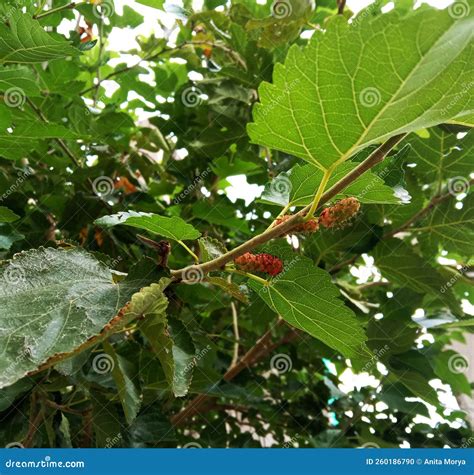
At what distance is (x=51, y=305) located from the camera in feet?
1.21

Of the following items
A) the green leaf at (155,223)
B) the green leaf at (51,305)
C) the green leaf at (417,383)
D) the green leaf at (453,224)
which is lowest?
the green leaf at (417,383)

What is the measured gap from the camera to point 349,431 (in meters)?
0.97

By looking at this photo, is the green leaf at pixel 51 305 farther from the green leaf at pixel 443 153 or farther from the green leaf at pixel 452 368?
the green leaf at pixel 452 368

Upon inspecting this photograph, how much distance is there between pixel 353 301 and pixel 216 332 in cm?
29

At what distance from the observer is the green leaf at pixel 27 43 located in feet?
1.67

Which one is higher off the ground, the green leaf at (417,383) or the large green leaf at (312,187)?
the large green leaf at (312,187)

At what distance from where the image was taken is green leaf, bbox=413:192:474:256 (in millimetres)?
744

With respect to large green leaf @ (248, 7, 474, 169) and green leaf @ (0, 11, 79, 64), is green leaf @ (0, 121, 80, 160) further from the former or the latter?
large green leaf @ (248, 7, 474, 169)

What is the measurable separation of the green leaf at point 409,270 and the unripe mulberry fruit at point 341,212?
33 centimetres

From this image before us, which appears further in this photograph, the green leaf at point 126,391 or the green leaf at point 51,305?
the green leaf at point 126,391

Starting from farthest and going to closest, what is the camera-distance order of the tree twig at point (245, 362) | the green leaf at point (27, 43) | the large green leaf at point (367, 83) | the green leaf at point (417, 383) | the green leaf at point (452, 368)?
the green leaf at point (452, 368) < the tree twig at point (245, 362) < the green leaf at point (417, 383) < the green leaf at point (27, 43) < the large green leaf at point (367, 83)

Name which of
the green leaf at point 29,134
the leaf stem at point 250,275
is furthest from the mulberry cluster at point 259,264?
the green leaf at point 29,134

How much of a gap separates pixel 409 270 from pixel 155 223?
1.31ft

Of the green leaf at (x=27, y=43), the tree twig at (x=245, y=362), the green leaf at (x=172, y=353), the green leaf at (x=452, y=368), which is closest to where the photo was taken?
the green leaf at (x=172, y=353)
